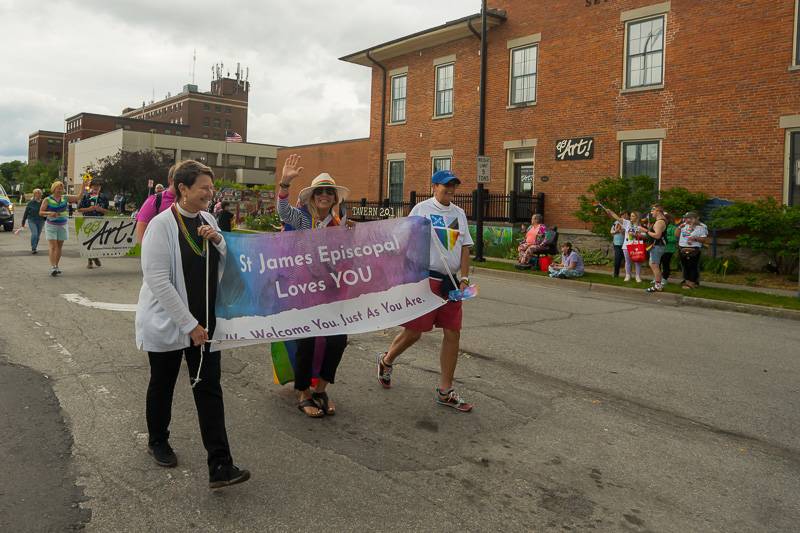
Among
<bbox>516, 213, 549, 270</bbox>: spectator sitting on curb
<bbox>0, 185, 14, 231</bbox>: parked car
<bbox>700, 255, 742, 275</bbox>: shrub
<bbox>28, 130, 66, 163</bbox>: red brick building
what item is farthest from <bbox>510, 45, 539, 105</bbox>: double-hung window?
<bbox>28, 130, 66, 163</bbox>: red brick building

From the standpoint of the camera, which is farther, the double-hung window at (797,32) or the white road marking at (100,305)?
the double-hung window at (797,32)

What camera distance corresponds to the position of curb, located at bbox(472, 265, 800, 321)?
11.6 meters

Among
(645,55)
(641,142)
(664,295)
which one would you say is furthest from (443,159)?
(664,295)

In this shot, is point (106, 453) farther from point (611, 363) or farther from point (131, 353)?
point (611, 363)

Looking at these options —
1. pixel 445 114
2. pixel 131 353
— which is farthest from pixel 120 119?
pixel 131 353

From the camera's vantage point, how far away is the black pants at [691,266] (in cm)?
1404

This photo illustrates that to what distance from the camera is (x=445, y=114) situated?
2541 cm

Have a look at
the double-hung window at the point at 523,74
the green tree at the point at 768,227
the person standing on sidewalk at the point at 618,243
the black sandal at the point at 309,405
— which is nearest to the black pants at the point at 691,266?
the person standing on sidewalk at the point at 618,243

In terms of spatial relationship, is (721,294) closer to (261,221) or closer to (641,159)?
(641,159)

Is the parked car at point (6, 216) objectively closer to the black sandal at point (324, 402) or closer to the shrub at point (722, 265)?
the shrub at point (722, 265)

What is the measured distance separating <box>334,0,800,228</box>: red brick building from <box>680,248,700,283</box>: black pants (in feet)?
12.7

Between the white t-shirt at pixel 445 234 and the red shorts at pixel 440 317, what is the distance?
0.16m

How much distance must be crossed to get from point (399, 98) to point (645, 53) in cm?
1149

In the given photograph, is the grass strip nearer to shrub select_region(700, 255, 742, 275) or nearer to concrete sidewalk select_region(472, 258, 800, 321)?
concrete sidewalk select_region(472, 258, 800, 321)
